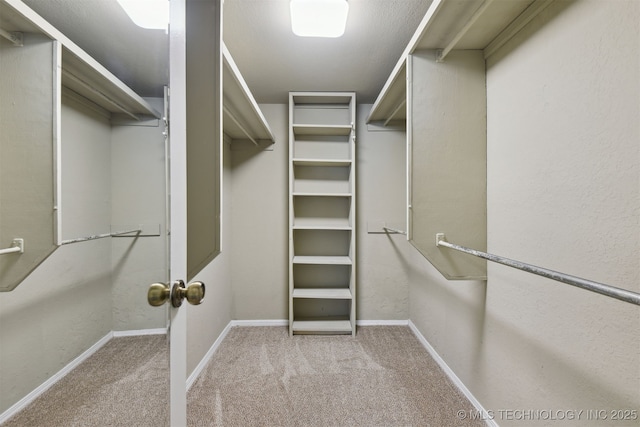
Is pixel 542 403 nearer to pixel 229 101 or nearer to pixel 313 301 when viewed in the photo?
pixel 313 301

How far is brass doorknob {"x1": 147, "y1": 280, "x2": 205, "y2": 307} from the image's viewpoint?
2.35ft

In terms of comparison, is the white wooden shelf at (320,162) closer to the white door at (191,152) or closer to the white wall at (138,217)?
the white door at (191,152)

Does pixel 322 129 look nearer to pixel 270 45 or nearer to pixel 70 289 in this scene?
pixel 270 45

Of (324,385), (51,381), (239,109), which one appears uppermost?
(239,109)

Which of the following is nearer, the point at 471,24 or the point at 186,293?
the point at 186,293

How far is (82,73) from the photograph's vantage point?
23.2 inches

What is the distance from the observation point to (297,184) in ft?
8.84

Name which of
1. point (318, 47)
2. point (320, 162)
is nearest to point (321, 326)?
point (320, 162)

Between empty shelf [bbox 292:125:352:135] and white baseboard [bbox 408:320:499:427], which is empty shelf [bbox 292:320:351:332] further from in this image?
empty shelf [bbox 292:125:352:135]

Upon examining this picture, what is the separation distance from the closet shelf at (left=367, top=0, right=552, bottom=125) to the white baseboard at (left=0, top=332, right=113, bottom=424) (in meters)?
1.64

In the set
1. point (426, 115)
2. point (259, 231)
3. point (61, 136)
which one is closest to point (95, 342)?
point (61, 136)

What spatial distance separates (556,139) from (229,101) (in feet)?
5.71

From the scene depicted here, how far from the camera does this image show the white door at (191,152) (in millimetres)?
785

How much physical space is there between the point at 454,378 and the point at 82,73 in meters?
2.39
